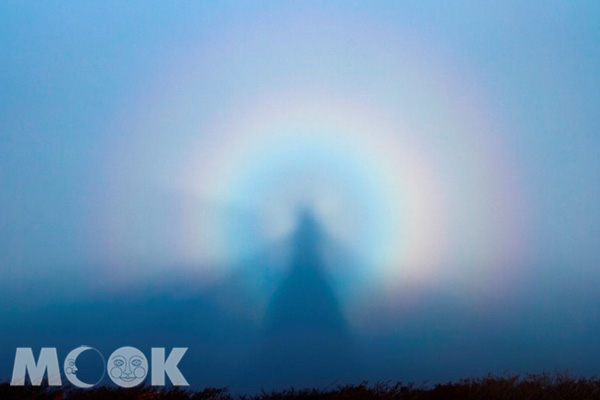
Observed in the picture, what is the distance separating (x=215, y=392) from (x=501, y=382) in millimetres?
5355

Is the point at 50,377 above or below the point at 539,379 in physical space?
above

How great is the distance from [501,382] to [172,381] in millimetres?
6140

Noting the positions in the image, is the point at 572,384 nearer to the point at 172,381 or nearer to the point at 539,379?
the point at 539,379

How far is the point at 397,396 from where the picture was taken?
1278 centimetres

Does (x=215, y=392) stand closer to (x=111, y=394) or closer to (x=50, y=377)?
(x=111, y=394)

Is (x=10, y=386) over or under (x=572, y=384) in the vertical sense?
over

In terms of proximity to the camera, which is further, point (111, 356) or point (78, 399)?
point (111, 356)

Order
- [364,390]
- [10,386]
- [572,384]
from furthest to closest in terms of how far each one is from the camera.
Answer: [572,384], [364,390], [10,386]

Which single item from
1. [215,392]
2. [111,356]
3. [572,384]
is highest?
[111,356]

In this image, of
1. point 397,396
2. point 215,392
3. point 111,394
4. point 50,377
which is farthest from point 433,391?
point 50,377

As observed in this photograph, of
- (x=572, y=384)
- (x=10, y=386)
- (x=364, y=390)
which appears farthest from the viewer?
(x=572, y=384)

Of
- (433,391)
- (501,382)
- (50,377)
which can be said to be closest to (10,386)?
(50,377)

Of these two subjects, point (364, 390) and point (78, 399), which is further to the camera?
point (364, 390)

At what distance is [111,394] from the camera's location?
11578 millimetres
